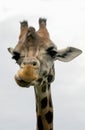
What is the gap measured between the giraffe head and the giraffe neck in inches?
9.8

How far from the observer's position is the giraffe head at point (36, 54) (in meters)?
9.33

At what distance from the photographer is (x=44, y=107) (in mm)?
10773

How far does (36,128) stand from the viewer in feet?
35.9

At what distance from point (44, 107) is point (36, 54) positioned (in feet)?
4.54

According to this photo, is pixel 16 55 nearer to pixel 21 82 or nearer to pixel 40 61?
pixel 40 61

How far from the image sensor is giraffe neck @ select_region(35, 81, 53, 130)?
35.2 ft

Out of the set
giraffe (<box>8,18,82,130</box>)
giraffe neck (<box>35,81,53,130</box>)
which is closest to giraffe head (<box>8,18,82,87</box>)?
giraffe (<box>8,18,82,130</box>)

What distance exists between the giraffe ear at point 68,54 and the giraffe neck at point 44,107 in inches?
25.7

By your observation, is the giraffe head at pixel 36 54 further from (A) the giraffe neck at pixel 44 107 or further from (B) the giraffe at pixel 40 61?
(A) the giraffe neck at pixel 44 107

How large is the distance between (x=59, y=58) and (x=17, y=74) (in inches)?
71.5

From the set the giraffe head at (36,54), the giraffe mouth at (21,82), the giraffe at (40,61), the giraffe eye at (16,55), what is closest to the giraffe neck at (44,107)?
the giraffe at (40,61)

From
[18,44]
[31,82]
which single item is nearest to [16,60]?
[18,44]

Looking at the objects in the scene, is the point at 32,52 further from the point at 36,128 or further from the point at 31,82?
the point at 36,128

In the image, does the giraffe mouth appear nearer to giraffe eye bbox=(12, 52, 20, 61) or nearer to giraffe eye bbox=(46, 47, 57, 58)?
giraffe eye bbox=(12, 52, 20, 61)
